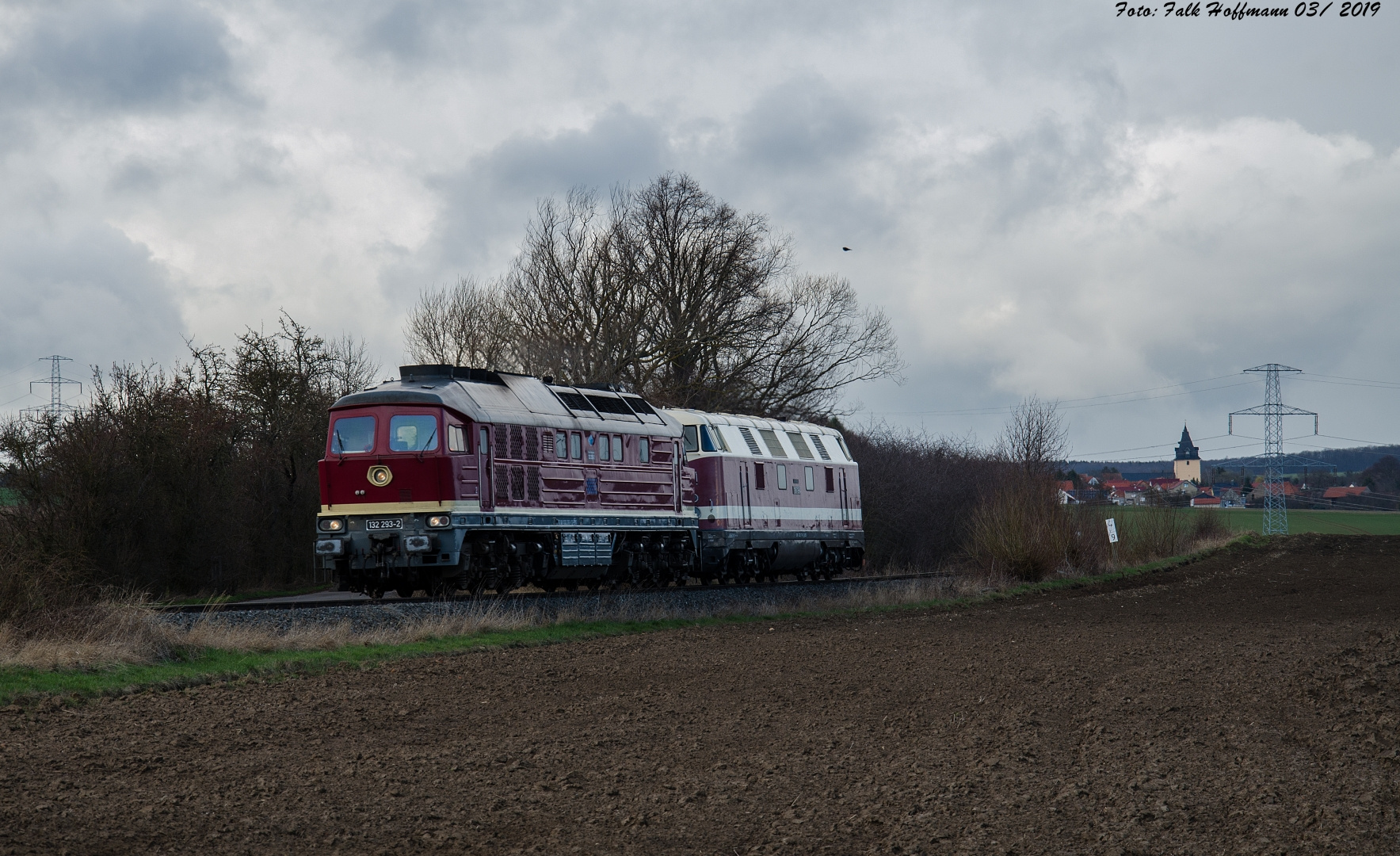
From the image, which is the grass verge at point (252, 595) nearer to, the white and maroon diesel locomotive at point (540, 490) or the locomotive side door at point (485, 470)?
the white and maroon diesel locomotive at point (540, 490)

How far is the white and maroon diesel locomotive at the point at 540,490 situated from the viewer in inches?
785

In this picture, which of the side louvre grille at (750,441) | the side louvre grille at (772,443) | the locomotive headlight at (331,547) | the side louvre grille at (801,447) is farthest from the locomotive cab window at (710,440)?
the locomotive headlight at (331,547)

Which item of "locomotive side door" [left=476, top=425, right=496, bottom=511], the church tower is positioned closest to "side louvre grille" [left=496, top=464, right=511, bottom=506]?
"locomotive side door" [left=476, top=425, right=496, bottom=511]

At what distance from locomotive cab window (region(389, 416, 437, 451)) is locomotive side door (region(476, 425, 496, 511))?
837mm

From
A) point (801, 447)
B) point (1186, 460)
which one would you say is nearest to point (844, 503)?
point (801, 447)

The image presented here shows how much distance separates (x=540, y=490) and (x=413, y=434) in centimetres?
284

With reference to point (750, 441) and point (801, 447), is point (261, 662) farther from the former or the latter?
point (801, 447)

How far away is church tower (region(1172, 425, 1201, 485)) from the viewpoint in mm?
151625

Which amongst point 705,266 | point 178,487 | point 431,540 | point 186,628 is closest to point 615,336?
point 705,266

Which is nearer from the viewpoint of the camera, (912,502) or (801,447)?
(801,447)

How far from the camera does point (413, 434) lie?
790 inches

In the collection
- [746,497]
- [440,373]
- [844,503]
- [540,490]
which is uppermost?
[440,373]

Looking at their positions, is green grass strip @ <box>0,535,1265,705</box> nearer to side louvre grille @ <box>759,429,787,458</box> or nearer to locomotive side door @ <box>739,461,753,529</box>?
locomotive side door @ <box>739,461,753,529</box>

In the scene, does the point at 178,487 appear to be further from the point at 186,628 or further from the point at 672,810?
the point at 672,810
